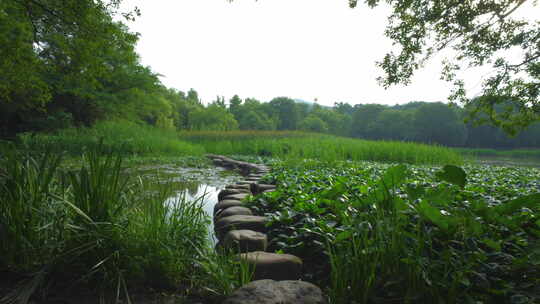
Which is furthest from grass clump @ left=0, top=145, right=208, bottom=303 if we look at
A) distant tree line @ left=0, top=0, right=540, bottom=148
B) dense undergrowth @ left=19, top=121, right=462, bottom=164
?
dense undergrowth @ left=19, top=121, right=462, bottom=164

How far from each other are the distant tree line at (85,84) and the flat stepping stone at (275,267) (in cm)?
321

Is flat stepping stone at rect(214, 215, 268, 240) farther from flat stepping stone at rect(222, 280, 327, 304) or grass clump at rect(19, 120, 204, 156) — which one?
grass clump at rect(19, 120, 204, 156)

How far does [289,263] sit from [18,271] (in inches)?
54.7

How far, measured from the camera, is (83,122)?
47.1ft

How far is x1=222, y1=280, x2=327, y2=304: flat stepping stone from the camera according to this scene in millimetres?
1036

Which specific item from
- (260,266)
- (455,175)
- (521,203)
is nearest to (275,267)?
(260,266)

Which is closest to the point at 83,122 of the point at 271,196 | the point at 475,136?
the point at 271,196

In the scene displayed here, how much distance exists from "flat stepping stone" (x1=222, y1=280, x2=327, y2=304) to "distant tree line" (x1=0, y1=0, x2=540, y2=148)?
3368 mm

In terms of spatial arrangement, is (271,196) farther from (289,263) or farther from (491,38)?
(491,38)

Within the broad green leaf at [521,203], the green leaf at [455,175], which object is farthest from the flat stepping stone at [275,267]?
the broad green leaf at [521,203]

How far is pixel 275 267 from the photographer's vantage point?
144 centimetres

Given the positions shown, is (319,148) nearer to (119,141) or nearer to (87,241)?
(119,141)

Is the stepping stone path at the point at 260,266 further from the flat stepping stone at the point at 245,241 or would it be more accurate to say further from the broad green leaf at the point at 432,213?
the broad green leaf at the point at 432,213

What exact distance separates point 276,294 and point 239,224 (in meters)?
0.95
